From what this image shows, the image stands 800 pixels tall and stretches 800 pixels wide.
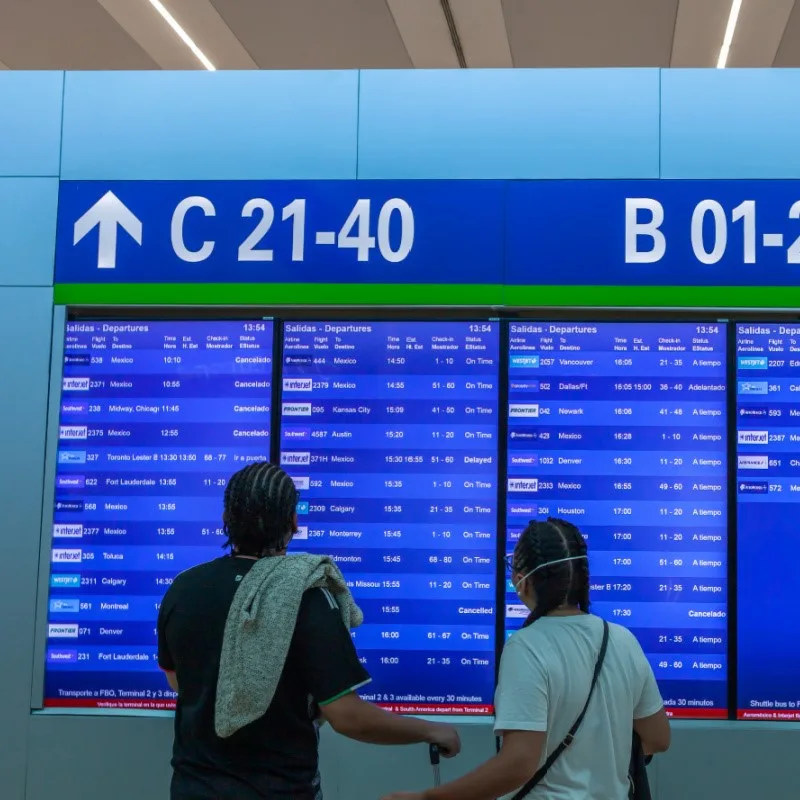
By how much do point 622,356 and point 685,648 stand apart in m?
1.27

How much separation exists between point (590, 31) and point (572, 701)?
757cm

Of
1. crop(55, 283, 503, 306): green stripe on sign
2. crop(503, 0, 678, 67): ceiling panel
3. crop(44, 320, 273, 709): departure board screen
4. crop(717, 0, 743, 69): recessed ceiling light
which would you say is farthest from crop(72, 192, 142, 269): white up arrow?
crop(717, 0, 743, 69): recessed ceiling light

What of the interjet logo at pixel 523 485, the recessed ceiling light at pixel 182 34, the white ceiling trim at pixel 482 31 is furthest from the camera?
the recessed ceiling light at pixel 182 34

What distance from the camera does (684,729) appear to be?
3.81 meters

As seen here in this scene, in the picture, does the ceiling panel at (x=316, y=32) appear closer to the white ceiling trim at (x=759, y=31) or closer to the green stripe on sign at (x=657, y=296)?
the white ceiling trim at (x=759, y=31)

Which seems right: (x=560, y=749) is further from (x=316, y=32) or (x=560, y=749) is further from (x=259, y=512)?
(x=316, y=32)

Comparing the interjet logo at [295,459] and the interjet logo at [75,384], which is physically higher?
the interjet logo at [75,384]

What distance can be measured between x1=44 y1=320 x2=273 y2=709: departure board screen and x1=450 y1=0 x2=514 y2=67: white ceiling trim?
518 centimetres

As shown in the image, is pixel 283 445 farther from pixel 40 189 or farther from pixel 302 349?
pixel 40 189

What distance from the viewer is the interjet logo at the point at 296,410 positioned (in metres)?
4.07

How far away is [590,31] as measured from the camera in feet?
27.7

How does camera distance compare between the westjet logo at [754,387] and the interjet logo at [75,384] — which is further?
the interjet logo at [75,384]

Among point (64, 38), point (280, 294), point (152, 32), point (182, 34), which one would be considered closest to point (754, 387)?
point (280, 294)

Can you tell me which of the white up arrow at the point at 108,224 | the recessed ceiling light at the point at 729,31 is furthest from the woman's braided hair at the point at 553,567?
the recessed ceiling light at the point at 729,31
